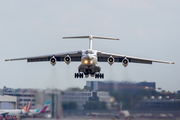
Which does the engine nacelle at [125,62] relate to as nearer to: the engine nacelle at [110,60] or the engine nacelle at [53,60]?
the engine nacelle at [110,60]

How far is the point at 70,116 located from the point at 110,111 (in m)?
2.65

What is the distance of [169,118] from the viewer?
1255 inches

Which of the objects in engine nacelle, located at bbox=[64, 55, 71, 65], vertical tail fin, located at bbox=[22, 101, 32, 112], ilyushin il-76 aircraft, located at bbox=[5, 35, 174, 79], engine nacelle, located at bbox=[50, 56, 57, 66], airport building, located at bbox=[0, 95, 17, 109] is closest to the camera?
ilyushin il-76 aircraft, located at bbox=[5, 35, 174, 79]

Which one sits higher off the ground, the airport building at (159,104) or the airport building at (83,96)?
the airport building at (83,96)

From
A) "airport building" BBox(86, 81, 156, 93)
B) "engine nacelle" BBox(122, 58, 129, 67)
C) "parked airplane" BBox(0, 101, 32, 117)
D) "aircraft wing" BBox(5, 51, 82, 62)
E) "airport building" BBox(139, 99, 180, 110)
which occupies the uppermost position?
"aircraft wing" BBox(5, 51, 82, 62)

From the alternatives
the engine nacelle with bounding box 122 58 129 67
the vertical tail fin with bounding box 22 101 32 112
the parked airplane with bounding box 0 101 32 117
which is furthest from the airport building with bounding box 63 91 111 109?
the parked airplane with bounding box 0 101 32 117

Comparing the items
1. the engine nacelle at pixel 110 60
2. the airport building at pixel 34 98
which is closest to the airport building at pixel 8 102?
the airport building at pixel 34 98

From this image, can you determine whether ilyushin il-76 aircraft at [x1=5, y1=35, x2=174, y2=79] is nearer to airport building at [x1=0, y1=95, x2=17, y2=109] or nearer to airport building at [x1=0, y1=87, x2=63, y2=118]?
airport building at [x1=0, y1=87, x2=63, y2=118]

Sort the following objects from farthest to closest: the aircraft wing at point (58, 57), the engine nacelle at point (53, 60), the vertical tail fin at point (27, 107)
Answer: the vertical tail fin at point (27, 107)
the aircraft wing at point (58, 57)
the engine nacelle at point (53, 60)

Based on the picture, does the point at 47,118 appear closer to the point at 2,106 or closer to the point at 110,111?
the point at 110,111

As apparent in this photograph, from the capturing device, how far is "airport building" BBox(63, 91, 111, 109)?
3269cm

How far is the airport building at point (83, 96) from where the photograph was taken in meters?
32.7

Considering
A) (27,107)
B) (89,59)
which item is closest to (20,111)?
(27,107)

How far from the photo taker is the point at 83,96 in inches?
1302
